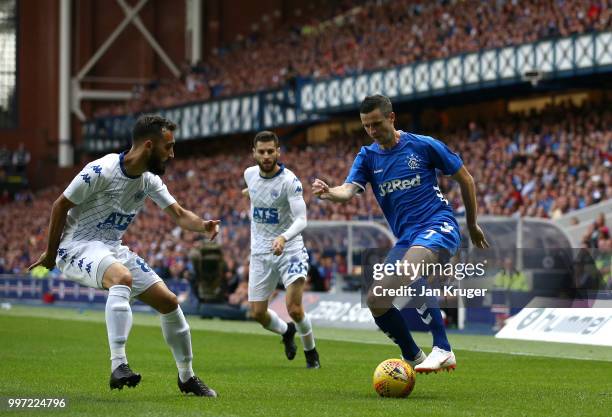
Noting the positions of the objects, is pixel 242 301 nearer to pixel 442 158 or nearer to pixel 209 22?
pixel 442 158

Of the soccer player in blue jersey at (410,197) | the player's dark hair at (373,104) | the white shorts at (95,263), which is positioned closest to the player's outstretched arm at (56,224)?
the white shorts at (95,263)

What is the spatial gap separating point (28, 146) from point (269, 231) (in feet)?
170

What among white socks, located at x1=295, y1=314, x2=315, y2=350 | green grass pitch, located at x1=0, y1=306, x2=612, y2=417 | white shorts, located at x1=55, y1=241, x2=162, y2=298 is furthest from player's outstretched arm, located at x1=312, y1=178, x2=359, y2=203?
white socks, located at x1=295, y1=314, x2=315, y2=350

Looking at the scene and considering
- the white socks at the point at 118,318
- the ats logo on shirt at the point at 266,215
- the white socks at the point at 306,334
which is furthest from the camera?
the ats logo on shirt at the point at 266,215

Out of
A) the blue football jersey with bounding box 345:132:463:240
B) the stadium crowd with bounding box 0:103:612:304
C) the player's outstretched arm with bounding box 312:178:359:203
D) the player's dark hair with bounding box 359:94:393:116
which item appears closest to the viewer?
the player's outstretched arm with bounding box 312:178:359:203

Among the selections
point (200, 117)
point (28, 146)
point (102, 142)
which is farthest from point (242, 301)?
point (28, 146)

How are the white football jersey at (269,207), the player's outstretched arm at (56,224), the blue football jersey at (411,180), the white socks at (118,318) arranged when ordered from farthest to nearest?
1. the white football jersey at (269,207)
2. the blue football jersey at (411,180)
3. the player's outstretched arm at (56,224)
4. the white socks at (118,318)

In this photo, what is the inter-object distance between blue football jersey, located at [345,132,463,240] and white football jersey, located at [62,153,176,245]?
206cm

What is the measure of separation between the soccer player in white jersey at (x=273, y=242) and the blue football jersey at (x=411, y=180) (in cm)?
298

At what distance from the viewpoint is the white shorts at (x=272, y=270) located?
14195mm

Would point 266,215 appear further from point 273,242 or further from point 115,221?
point 115,221

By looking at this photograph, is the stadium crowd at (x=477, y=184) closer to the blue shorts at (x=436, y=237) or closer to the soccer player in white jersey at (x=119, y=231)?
the blue shorts at (x=436, y=237)

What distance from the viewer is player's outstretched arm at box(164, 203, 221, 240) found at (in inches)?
389

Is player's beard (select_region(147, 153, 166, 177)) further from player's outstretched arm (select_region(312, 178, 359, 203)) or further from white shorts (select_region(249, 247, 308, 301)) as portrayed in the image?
white shorts (select_region(249, 247, 308, 301))
